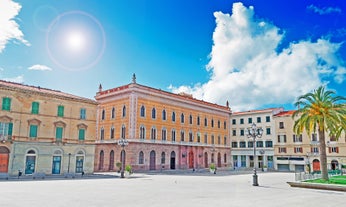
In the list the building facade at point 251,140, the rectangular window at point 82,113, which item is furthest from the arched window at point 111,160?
the building facade at point 251,140

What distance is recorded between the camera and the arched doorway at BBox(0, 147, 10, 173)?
104 ft

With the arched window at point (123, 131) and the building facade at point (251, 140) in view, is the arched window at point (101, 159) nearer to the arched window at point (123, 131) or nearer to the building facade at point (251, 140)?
the arched window at point (123, 131)

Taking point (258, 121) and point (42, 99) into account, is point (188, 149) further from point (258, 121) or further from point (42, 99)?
point (42, 99)

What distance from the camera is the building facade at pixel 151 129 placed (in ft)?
153

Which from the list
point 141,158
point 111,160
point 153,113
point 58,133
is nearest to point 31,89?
point 58,133

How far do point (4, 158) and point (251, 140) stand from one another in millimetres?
50700

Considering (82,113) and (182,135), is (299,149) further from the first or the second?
(82,113)

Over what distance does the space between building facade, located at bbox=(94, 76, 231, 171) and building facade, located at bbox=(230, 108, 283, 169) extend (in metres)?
10.9

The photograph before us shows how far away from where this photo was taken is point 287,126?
61.1 m

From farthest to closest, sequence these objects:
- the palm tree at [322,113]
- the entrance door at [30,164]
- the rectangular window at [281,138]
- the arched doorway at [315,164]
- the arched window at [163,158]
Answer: the rectangular window at [281,138], the arched doorway at [315,164], the arched window at [163,158], the entrance door at [30,164], the palm tree at [322,113]

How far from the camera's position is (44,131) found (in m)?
34.9

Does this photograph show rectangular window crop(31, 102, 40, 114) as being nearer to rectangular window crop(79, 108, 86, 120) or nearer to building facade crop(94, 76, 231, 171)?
rectangular window crop(79, 108, 86, 120)

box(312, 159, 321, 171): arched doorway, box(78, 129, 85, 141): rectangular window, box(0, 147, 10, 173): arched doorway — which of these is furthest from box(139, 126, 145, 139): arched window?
box(312, 159, 321, 171): arched doorway

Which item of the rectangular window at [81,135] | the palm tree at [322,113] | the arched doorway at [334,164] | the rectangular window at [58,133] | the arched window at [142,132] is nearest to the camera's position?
the palm tree at [322,113]
